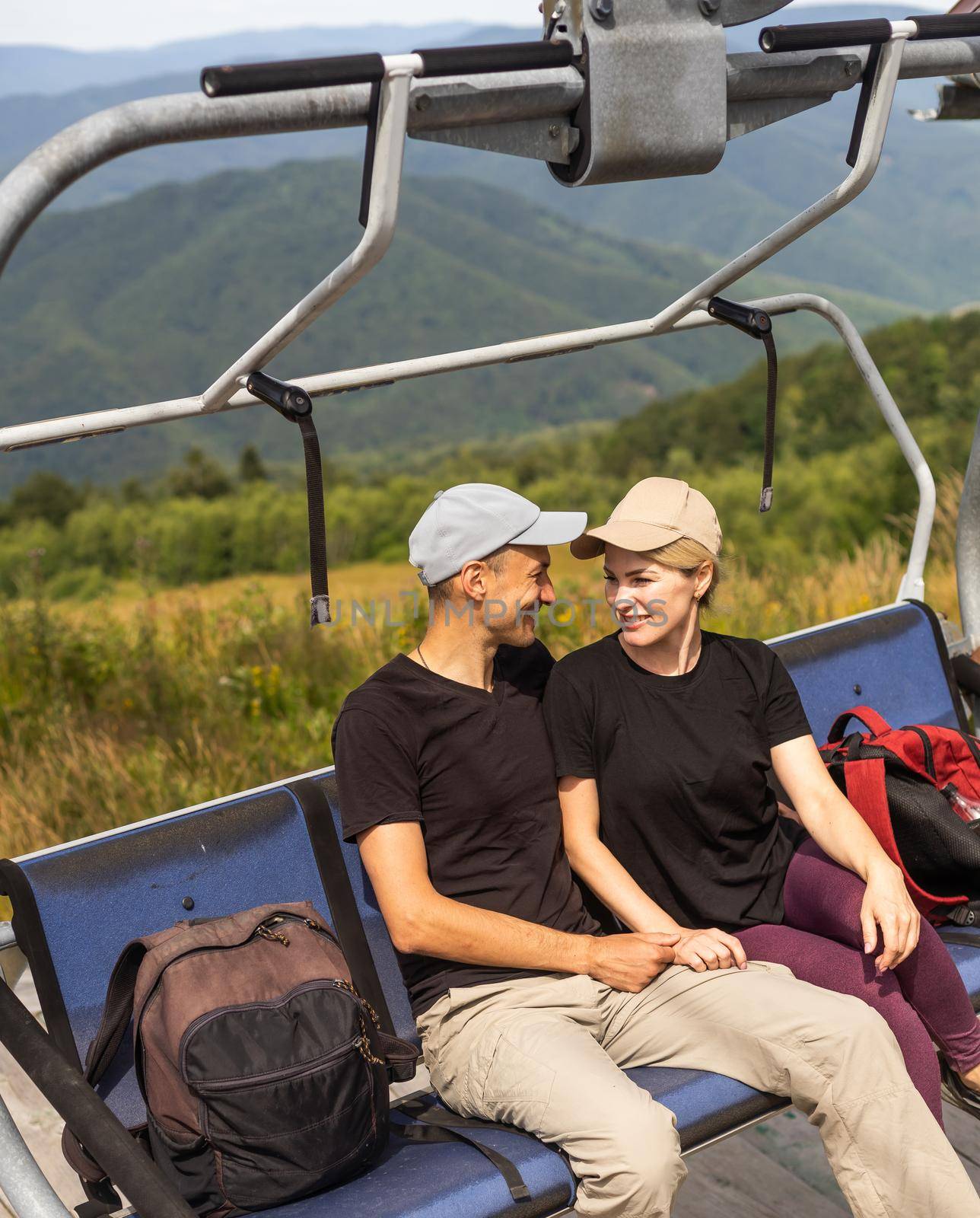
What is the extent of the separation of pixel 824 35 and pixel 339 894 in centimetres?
159

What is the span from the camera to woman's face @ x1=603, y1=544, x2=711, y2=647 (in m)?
2.33

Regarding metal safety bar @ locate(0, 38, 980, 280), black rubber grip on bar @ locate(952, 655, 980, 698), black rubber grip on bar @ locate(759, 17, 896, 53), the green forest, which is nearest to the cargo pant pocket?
metal safety bar @ locate(0, 38, 980, 280)

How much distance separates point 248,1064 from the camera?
182 centimetres

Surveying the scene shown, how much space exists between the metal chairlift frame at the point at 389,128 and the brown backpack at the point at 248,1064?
21cm

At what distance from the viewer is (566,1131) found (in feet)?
6.22

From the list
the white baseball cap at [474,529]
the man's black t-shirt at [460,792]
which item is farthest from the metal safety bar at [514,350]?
the man's black t-shirt at [460,792]

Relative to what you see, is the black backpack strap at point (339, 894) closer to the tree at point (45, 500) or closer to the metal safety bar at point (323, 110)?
the metal safety bar at point (323, 110)

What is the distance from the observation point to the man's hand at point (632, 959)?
2.18m

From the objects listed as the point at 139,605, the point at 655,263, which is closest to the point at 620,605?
the point at 139,605

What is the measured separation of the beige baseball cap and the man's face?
0.39ft

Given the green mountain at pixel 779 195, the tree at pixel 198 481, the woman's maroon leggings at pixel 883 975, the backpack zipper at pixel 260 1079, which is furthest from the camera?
the green mountain at pixel 779 195

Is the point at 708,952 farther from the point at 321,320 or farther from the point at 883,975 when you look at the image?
the point at 321,320

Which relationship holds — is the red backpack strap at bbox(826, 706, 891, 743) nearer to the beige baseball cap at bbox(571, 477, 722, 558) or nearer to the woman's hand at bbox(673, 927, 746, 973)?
the beige baseball cap at bbox(571, 477, 722, 558)

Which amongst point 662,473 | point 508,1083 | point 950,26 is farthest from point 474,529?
point 662,473
